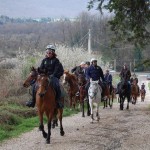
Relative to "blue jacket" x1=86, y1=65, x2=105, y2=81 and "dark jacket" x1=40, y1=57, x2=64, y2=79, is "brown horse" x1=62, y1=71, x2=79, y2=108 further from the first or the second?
"dark jacket" x1=40, y1=57, x2=64, y2=79

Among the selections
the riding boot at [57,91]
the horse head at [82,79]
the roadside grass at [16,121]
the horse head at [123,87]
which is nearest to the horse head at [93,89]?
the roadside grass at [16,121]

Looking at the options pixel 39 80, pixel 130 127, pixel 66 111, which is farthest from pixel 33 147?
pixel 66 111

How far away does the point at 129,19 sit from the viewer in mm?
26016

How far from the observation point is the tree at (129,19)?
79.1 ft

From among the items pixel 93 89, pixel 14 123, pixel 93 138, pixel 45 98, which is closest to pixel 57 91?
pixel 45 98

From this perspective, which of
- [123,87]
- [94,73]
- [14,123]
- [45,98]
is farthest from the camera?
[123,87]

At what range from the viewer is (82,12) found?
438 feet

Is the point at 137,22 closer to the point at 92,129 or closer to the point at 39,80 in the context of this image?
the point at 92,129

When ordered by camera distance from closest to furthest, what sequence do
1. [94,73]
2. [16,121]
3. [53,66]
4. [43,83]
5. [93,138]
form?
[43,83] < [93,138] < [53,66] < [16,121] < [94,73]

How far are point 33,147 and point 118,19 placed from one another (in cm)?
1417

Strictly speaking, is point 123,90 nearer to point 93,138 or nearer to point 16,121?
point 16,121

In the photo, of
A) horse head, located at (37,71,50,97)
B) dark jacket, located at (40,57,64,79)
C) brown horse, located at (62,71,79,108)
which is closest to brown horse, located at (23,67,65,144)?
horse head, located at (37,71,50,97)

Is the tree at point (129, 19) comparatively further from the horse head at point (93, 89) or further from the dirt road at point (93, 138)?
the dirt road at point (93, 138)

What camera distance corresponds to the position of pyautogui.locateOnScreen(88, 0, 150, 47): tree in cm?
2411
